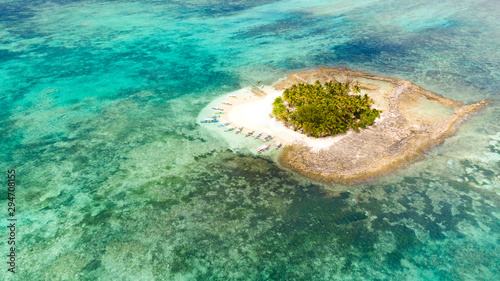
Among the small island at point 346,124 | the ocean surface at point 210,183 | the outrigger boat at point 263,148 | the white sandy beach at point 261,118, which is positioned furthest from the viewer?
the white sandy beach at point 261,118

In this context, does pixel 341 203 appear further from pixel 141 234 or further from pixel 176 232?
pixel 141 234

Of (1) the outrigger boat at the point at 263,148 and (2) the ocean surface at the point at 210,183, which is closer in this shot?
(2) the ocean surface at the point at 210,183

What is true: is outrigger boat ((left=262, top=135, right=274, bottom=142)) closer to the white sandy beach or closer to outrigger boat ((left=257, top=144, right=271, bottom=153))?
the white sandy beach

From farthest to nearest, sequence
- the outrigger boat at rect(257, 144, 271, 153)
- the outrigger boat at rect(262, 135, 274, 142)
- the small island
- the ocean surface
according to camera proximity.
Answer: the outrigger boat at rect(262, 135, 274, 142)
the outrigger boat at rect(257, 144, 271, 153)
the small island
the ocean surface

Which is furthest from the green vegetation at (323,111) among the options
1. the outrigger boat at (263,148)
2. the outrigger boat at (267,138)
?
the outrigger boat at (263,148)

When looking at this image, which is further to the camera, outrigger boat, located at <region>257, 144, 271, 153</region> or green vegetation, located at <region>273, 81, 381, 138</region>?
green vegetation, located at <region>273, 81, 381, 138</region>

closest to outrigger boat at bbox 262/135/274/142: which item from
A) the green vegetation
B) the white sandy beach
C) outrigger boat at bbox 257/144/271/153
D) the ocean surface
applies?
the white sandy beach

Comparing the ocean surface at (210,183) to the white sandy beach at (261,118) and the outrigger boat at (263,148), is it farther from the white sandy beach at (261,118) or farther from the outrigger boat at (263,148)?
the white sandy beach at (261,118)
